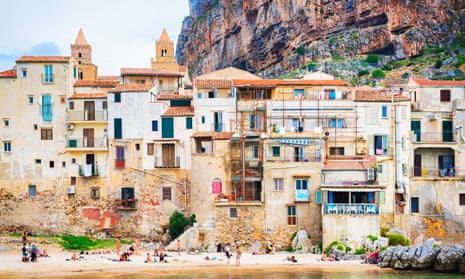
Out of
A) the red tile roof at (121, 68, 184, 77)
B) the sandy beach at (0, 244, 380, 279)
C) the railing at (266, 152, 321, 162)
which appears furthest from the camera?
the red tile roof at (121, 68, 184, 77)

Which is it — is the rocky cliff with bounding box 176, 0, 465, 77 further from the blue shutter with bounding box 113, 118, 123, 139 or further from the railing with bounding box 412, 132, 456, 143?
the blue shutter with bounding box 113, 118, 123, 139

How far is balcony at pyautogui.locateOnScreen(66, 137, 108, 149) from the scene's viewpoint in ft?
210

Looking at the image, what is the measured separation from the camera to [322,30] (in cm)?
11325

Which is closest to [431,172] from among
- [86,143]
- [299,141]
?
[299,141]

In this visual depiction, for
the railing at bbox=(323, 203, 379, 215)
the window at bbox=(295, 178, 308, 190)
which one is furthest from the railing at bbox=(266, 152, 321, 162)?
the railing at bbox=(323, 203, 379, 215)

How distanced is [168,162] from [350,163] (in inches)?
486

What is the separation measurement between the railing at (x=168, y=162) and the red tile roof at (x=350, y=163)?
10147 millimetres

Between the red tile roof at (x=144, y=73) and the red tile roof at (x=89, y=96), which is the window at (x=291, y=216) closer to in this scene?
the red tile roof at (x=89, y=96)

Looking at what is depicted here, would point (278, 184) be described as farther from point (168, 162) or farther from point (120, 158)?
point (120, 158)

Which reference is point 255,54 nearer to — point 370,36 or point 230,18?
point 230,18

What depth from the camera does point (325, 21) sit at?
11325 centimetres

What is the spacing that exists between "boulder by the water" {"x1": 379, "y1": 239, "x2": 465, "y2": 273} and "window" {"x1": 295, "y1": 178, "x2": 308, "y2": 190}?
726 centimetres

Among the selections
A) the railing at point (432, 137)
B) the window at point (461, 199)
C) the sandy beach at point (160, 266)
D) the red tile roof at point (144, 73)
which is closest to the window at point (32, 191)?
the sandy beach at point (160, 266)

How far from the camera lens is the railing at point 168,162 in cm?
6288
